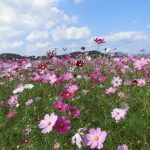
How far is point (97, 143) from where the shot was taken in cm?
283


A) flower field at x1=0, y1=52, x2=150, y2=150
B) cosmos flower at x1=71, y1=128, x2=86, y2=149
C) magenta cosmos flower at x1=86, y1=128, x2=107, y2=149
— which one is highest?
cosmos flower at x1=71, y1=128, x2=86, y2=149

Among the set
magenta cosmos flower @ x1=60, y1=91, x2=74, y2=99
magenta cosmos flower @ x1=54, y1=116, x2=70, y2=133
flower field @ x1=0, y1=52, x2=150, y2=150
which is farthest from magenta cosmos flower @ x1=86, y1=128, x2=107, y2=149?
magenta cosmos flower @ x1=60, y1=91, x2=74, y2=99

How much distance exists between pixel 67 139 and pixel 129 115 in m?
0.83

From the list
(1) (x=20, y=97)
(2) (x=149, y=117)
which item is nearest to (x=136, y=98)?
(2) (x=149, y=117)

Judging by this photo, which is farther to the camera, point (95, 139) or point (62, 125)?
point (62, 125)

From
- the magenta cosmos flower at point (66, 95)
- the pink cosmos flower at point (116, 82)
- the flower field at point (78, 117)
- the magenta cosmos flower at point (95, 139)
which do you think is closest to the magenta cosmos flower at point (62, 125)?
the flower field at point (78, 117)

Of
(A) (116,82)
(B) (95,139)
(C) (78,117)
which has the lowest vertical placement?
(C) (78,117)

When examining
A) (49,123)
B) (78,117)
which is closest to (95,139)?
(49,123)

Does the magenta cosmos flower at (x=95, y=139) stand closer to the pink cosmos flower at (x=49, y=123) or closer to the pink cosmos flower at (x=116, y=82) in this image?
the pink cosmos flower at (x=49, y=123)

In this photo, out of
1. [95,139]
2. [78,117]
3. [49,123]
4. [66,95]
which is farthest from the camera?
[78,117]

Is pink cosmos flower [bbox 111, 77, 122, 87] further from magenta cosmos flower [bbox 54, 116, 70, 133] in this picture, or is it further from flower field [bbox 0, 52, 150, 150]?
magenta cosmos flower [bbox 54, 116, 70, 133]

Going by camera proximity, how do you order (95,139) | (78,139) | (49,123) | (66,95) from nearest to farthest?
(78,139) → (95,139) → (49,123) → (66,95)

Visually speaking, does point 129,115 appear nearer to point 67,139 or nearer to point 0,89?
point 67,139

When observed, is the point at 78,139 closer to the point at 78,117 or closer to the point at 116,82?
the point at 78,117
